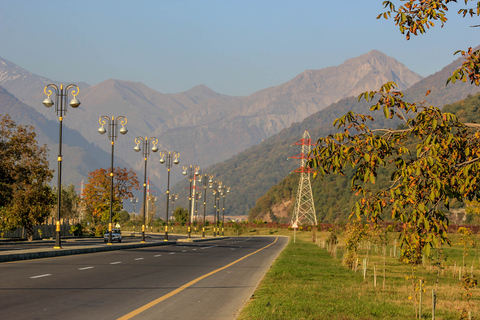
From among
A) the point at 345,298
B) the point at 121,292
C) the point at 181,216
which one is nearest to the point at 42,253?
the point at 121,292

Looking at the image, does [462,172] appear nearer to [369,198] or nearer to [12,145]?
[369,198]

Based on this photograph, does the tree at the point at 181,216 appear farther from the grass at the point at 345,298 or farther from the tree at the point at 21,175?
the grass at the point at 345,298

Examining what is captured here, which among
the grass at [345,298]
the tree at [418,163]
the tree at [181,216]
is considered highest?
the tree at [418,163]

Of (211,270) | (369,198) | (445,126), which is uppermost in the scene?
(445,126)

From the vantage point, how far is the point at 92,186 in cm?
8706

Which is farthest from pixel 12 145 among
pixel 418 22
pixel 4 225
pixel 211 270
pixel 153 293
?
pixel 418 22

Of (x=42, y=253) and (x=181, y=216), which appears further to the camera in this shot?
(x=181, y=216)

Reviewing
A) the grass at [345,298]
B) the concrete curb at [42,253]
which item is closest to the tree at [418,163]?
the grass at [345,298]

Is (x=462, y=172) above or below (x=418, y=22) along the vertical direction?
below

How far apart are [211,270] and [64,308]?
11.6 metres

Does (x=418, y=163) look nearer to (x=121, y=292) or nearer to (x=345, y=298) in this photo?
(x=345, y=298)

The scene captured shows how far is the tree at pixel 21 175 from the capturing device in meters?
50.9

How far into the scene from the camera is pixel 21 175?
5225cm

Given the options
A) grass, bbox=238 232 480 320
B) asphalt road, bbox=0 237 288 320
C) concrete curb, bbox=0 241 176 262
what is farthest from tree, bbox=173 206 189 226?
grass, bbox=238 232 480 320
